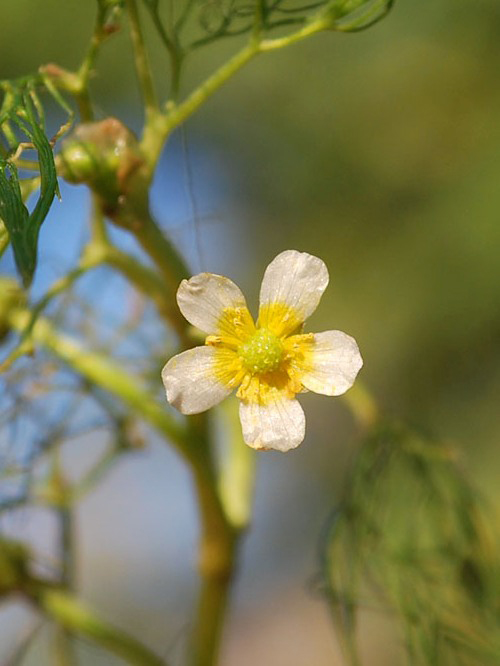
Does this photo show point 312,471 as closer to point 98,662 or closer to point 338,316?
point 338,316

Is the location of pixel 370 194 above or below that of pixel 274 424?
above

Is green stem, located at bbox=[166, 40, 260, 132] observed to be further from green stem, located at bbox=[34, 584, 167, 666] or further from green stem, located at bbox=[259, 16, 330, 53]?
green stem, located at bbox=[34, 584, 167, 666]

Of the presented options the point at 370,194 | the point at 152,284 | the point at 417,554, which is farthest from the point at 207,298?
the point at 370,194

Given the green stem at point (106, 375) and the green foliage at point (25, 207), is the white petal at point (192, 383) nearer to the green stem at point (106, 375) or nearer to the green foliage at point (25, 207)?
the green foliage at point (25, 207)

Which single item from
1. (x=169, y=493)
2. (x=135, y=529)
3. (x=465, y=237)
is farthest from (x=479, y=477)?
(x=135, y=529)

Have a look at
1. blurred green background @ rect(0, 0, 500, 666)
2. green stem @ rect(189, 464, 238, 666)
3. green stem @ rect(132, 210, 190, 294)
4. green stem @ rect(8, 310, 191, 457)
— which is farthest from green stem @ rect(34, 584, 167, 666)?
blurred green background @ rect(0, 0, 500, 666)

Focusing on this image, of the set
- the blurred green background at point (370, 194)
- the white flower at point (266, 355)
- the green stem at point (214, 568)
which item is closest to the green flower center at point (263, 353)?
the white flower at point (266, 355)

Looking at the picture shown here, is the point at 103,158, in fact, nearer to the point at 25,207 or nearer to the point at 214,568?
the point at 25,207
